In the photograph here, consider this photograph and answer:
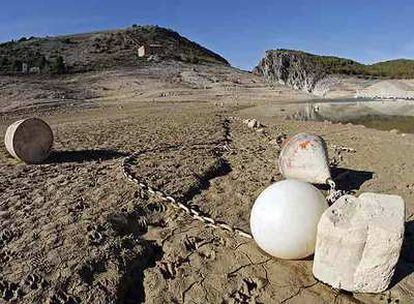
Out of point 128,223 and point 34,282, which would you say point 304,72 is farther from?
point 34,282

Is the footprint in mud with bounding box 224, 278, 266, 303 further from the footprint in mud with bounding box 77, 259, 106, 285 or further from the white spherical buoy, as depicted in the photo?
the footprint in mud with bounding box 77, 259, 106, 285

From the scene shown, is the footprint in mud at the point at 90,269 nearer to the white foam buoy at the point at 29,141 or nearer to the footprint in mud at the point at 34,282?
the footprint in mud at the point at 34,282

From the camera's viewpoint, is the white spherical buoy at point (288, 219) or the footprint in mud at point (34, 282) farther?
the white spherical buoy at point (288, 219)

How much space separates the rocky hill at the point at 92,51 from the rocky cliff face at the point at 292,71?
12.2 metres

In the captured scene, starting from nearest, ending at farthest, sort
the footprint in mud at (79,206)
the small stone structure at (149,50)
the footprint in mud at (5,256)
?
the footprint in mud at (5,256), the footprint in mud at (79,206), the small stone structure at (149,50)

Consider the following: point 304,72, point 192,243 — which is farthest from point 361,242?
point 304,72

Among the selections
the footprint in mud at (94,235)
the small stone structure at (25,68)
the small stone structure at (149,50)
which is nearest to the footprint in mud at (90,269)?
the footprint in mud at (94,235)

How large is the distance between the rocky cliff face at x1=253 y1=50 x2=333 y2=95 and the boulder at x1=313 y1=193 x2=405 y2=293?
7014 centimetres

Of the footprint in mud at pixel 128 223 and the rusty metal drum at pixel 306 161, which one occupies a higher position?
the rusty metal drum at pixel 306 161

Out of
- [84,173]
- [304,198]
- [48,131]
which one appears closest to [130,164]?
[84,173]

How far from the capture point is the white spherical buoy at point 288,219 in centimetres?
605

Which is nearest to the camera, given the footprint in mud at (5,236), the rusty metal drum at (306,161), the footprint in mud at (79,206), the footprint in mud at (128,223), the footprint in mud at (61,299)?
the footprint in mud at (61,299)

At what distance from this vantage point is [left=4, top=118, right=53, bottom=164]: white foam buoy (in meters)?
11.1

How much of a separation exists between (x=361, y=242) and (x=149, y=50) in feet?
181
